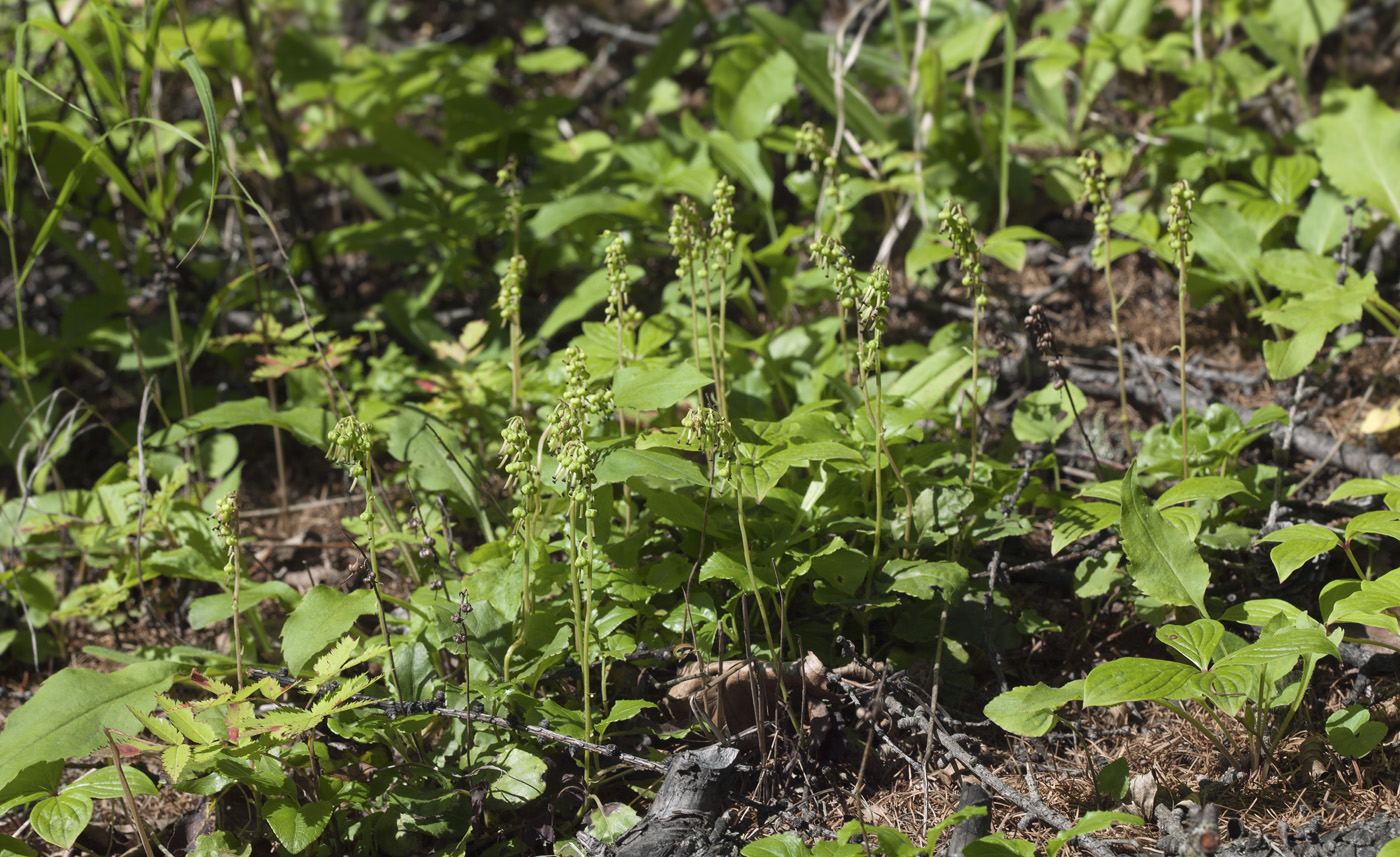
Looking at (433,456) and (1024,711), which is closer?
(1024,711)

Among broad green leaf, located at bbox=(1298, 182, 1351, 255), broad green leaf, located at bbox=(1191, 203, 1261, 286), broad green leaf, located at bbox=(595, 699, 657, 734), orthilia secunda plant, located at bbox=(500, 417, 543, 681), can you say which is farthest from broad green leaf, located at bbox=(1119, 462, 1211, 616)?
broad green leaf, located at bbox=(1298, 182, 1351, 255)

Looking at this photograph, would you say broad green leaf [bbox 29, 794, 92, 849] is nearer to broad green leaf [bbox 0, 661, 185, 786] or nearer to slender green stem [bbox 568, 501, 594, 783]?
broad green leaf [bbox 0, 661, 185, 786]

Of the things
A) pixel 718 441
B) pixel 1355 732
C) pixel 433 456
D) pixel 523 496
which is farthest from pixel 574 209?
pixel 1355 732

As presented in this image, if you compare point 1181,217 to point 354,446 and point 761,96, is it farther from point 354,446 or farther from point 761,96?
point 761,96

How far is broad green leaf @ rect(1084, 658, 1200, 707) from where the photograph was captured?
1623mm

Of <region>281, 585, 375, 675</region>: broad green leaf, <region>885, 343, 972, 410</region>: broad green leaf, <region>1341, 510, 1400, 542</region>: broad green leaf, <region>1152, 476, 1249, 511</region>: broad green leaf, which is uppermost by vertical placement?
<region>885, 343, 972, 410</region>: broad green leaf

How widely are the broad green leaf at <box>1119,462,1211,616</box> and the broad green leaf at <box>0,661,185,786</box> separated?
78.5 inches

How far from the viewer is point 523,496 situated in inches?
79.5

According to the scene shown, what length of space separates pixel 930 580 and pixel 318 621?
1.24 metres

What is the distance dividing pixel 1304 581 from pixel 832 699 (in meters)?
1.14

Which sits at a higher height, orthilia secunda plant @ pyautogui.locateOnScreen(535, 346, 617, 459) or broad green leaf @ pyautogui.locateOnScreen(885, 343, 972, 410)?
orthilia secunda plant @ pyautogui.locateOnScreen(535, 346, 617, 459)


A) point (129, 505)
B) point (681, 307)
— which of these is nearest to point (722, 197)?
point (681, 307)

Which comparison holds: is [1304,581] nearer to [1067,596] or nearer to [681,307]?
[1067,596]

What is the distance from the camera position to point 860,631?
2.33 metres
